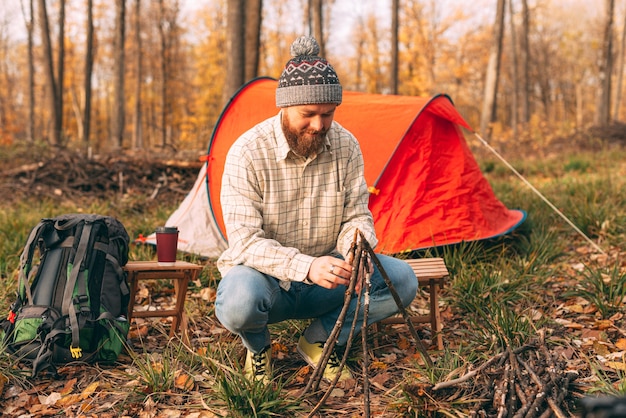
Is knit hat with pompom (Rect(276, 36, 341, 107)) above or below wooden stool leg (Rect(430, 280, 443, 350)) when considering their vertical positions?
above

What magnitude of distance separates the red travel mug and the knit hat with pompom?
111cm

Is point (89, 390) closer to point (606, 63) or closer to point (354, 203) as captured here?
point (354, 203)

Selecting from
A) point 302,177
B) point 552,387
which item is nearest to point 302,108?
point 302,177

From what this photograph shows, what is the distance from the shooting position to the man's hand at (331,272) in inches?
91.5

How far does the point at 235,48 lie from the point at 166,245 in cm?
480

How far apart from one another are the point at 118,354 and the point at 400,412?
151cm

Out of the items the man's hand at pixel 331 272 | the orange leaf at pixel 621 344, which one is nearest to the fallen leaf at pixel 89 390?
the man's hand at pixel 331 272

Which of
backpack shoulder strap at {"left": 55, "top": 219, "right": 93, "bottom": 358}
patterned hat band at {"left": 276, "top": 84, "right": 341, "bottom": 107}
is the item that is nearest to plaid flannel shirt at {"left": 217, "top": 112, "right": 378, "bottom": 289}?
patterned hat band at {"left": 276, "top": 84, "right": 341, "bottom": 107}

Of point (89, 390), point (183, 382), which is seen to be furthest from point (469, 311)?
point (89, 390)

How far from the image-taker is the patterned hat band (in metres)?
2.51

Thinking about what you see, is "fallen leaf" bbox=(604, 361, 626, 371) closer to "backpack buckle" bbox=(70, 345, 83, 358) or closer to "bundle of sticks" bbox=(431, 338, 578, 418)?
"bundle of sticks" bbox=(431, 338, 578, 418)

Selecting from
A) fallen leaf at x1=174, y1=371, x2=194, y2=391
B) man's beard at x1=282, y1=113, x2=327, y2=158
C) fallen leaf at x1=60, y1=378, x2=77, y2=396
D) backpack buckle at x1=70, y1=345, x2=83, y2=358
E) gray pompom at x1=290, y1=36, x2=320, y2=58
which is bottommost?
fallen leaf at x1=60, y1=378, x2=77, y2=396

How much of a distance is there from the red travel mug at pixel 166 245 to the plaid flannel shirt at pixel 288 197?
0.62 m

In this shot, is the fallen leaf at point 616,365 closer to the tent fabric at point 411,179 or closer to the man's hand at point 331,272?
the man's hand at point 331,272
